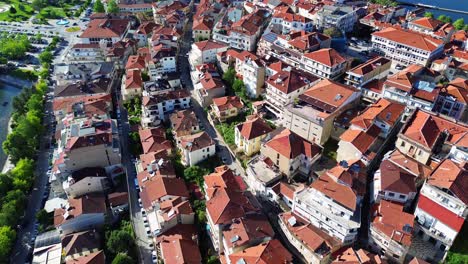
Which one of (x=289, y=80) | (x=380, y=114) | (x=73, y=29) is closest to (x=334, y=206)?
(x=380, y=114)

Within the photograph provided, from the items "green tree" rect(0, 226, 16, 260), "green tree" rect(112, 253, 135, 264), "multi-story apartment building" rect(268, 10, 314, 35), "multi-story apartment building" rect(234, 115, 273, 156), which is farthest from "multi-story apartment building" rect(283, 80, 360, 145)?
"green tree" rect(0, 226, 16, 260)

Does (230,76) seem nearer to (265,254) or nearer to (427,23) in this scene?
(265,254)

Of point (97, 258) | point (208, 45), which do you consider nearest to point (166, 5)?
point (208, 45)

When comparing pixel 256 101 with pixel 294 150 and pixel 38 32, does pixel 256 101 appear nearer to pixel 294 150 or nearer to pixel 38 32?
pixel 294 150

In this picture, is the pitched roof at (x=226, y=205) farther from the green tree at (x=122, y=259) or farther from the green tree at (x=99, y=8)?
the green tree at (x=99, y=8)

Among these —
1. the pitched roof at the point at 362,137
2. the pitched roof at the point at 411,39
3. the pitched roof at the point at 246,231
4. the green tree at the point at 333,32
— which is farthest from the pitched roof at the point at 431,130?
the green tree at the point at 333,32

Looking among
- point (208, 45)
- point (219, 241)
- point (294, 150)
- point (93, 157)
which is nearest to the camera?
point (219, 241)

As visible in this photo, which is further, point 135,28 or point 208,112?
point 135,28
